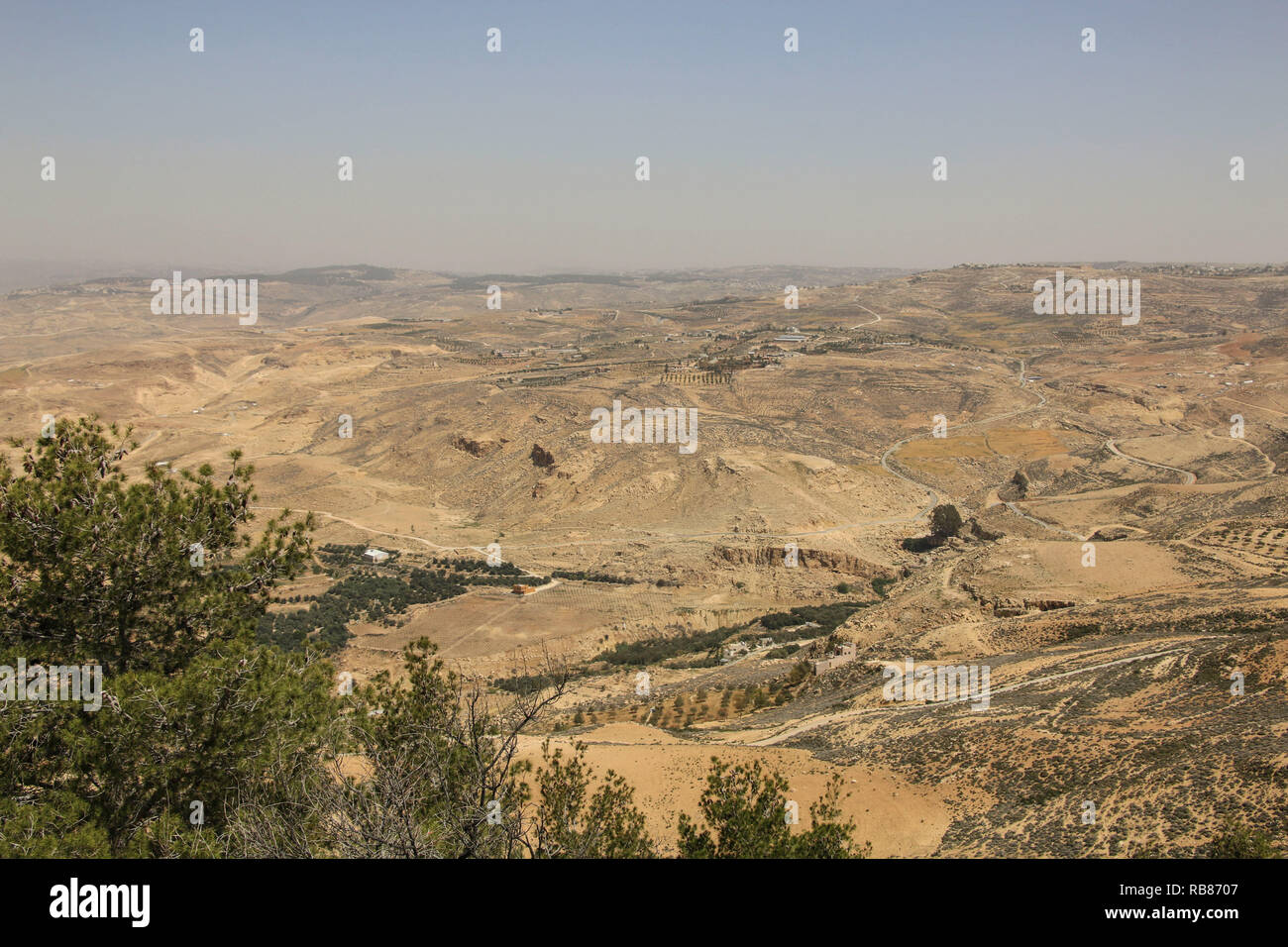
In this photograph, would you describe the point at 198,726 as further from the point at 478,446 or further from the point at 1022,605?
the point at 478,446

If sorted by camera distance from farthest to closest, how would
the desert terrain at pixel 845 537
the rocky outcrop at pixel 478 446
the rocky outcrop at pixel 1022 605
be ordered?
the rocky outcrop at pixel 478 446 → the rocky outcrop at pixel 1022 605 → the desert terrain at pixel 845 537

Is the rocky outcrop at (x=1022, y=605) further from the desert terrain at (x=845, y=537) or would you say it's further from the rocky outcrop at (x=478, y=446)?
the rocky outcrop at (x=478, y=446)

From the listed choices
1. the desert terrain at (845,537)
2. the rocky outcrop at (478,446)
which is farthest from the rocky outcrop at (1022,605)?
the rocky outcrop at (478,446)

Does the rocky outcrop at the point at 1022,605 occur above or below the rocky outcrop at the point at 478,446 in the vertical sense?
below

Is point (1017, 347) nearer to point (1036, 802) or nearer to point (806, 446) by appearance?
point (806, 446)

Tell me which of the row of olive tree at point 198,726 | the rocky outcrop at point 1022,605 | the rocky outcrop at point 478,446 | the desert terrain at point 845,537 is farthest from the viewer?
the rocky outcrop at point 478,446

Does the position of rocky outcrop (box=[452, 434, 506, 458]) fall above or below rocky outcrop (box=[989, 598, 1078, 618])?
above

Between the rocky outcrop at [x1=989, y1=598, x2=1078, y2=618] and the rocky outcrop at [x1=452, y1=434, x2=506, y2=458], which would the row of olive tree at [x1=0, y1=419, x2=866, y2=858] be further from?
the rocky outcrop at [x1=452, y1=434, x2=506, y2=458]

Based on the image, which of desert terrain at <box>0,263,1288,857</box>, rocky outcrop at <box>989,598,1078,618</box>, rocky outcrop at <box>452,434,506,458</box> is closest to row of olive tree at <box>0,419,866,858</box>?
desert terrain at <box>0,263,1288,857</box>

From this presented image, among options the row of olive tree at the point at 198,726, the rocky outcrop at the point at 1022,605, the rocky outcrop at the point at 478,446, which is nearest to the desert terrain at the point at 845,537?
the rocky outcrop at the point at 1022,605

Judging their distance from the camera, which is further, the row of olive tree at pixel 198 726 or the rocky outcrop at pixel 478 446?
the rocky outcrop at pixel 478 446
